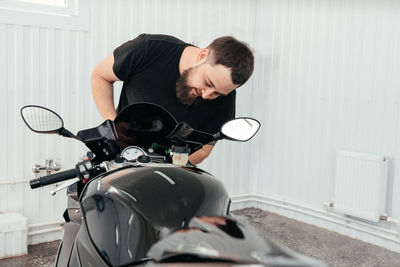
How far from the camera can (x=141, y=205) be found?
30.0 inches

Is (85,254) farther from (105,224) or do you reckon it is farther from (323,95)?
(323,95)

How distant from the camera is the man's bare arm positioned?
1.57 m

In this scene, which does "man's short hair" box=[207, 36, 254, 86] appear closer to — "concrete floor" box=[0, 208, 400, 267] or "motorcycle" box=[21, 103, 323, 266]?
"motorcycle" box=[21, 103, 323, 266]

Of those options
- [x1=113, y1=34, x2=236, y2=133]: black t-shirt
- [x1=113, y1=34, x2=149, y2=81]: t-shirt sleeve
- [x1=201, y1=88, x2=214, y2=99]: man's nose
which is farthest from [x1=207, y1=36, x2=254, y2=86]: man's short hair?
[x1=113, y1=34, x2=149, y2=81]: t-shirt sleeve

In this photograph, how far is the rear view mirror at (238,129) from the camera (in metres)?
1.28

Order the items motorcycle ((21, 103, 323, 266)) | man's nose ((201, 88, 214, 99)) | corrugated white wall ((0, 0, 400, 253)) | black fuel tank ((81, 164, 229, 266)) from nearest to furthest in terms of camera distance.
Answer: motorcycle ((21, 103, 323, 266)) → black fuel tank ((81, 164, 229, 266)) → man's nose ((201, 88, 214, 99)) → corrugated white wall ((0, 0, 400, 253))

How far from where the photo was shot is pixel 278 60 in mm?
4469

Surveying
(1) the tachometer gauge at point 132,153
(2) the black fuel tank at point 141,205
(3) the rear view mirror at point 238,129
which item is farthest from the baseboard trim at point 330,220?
(2) the black fuel tank at point 141,205

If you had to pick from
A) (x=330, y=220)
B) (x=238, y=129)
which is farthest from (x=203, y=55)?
(x=330, y=220)

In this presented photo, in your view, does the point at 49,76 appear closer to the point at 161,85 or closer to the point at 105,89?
the point at 161,85

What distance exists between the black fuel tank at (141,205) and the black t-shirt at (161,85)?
1101mm

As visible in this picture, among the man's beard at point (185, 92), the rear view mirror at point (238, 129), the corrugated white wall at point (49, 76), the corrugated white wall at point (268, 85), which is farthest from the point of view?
the corrugated white wall at point (268, 85)

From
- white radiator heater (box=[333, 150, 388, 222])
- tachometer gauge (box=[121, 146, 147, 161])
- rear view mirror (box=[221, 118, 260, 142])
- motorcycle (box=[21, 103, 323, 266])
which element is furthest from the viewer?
white radiator heater (box=[333, 150, 388, 222])

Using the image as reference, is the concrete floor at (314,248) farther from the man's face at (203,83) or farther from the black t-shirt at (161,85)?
the man's face at (203,83)
